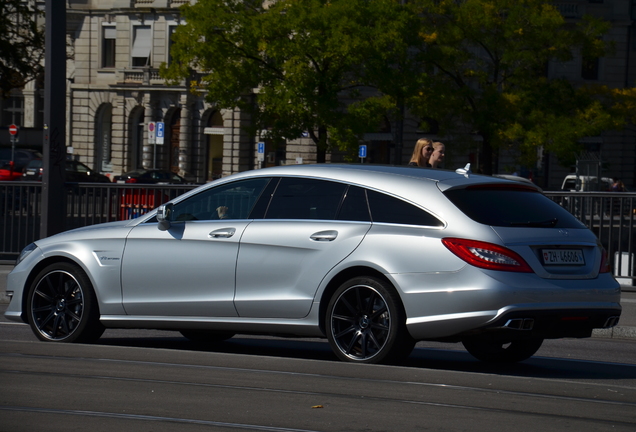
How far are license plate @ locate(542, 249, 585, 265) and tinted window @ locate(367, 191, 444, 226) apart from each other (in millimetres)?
719

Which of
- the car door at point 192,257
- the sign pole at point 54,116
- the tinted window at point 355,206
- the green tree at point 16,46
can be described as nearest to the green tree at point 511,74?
the green tree at point 16,46

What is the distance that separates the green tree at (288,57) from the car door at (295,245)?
31.0m

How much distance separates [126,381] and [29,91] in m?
66.2

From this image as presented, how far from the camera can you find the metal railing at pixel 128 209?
14109mm

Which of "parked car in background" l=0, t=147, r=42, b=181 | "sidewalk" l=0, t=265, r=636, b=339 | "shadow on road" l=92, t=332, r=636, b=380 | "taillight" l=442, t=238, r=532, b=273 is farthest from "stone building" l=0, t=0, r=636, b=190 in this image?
"taillight" l=442, t=238, r=532, b=273

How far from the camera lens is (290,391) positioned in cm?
627

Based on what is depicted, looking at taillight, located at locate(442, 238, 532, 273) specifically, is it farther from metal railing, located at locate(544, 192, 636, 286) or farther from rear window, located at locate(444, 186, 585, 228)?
metal railing, located at locate(544, 192, 636, 286)

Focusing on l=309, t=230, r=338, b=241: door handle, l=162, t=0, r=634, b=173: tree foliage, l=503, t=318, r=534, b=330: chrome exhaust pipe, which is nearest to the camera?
l=503, t=318, r=534, b=330: chrome exhaust pipe

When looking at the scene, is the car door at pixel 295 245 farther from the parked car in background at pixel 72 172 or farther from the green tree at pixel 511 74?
the parked car in background at pixel 72 172

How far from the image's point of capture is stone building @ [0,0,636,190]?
179 feet

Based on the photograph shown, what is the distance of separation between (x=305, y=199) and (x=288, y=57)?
3265 centimetres

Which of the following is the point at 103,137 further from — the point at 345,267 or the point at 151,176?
the point at 345,267

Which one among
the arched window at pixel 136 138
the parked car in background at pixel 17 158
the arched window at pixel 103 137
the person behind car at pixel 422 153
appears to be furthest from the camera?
the arched window at pixel 103 137

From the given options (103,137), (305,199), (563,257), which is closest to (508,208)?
(563,257)
